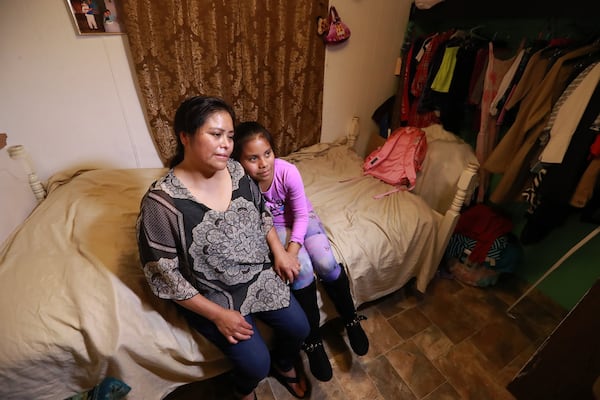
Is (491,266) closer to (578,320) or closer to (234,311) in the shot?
(578,320)

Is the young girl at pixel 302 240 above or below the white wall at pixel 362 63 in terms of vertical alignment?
below

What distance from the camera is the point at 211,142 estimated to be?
785 mm

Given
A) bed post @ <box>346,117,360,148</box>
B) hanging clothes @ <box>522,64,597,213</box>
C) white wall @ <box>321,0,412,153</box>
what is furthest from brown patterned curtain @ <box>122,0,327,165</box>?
hanging clothes @ <box>522,64,597,213</box>

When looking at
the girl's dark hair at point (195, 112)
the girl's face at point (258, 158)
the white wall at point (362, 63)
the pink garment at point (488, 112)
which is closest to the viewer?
the girl's dark hair at point (195, 112)

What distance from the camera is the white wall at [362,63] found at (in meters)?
1.98

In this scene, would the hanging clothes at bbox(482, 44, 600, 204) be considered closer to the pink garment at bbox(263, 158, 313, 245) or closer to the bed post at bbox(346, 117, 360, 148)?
the bed post at bbox(346, 117, 360, 148)

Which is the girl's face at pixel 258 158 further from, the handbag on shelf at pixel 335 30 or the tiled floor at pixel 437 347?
the handbag on shelf at pixel 335 30

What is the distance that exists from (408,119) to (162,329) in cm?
210

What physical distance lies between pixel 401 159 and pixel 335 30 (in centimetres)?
100

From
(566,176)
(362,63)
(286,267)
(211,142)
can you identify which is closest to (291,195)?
(286,267)

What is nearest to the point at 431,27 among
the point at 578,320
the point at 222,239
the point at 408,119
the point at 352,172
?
the point at 408,119

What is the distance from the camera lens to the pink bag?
177cm

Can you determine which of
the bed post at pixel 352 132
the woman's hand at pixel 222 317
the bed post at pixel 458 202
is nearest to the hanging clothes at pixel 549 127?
the bed post at pixel 458 202

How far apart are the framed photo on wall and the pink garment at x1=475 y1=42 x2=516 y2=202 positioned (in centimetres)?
207
